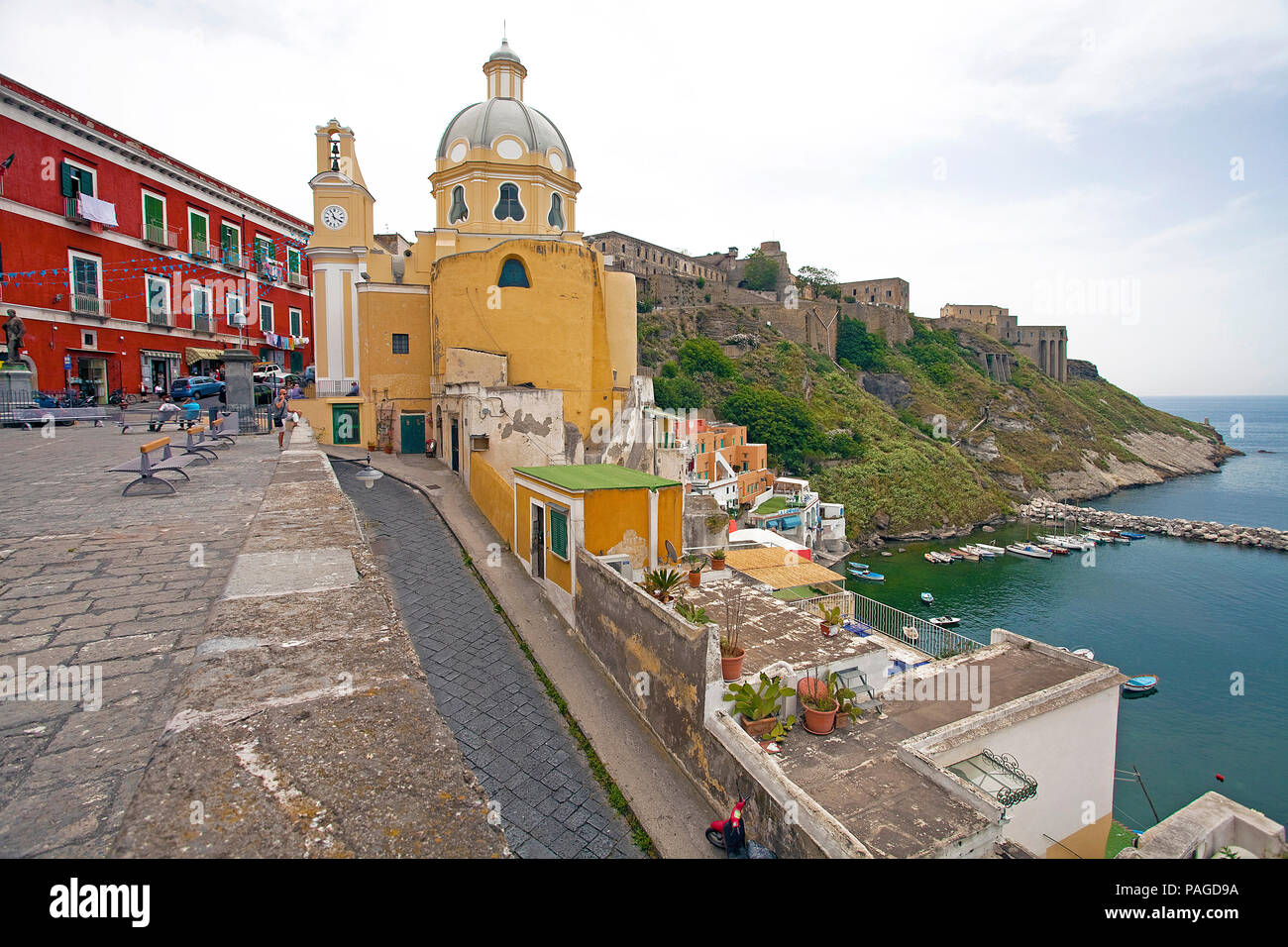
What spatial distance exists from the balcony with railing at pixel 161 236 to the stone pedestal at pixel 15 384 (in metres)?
8.30

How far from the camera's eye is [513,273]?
762 inches

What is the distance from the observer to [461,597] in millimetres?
10492

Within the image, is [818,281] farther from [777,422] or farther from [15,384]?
[15,384]

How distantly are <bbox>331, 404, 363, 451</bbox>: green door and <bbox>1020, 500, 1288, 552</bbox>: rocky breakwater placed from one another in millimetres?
53114

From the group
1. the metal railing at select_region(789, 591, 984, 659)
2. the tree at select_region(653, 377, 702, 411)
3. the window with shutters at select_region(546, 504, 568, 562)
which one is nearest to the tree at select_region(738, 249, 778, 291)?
the tree at select_region(653, 377, 702, 411)

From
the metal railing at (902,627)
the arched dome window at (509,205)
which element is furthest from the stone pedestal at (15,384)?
the metal railing at (902,627)

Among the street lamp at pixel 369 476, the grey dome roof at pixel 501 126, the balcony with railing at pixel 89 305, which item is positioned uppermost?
the grey dome roof at pixel 501 126

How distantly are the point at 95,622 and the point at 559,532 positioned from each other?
768 centimetres

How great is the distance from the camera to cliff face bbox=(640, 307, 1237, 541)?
5012cm

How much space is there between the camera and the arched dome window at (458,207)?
74.9ft

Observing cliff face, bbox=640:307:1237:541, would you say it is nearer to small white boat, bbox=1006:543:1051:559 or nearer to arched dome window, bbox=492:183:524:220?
small white boat, bbox=1006:543:1051:559

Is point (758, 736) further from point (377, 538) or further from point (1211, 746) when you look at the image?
point (1211, 746)

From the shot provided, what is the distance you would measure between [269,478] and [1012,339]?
343 ft

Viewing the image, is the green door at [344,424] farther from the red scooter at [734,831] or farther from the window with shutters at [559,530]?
the red scooter at [734,831]
